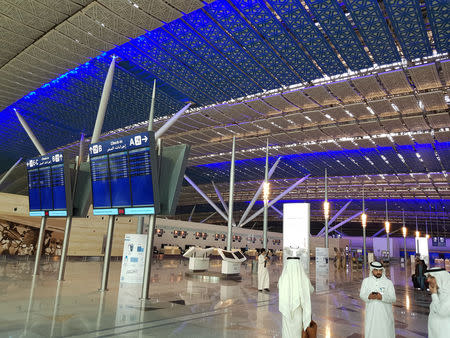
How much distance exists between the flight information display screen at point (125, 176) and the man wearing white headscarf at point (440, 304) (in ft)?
25.2

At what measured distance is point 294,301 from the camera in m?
4.74

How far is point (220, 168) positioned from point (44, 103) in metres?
21.8

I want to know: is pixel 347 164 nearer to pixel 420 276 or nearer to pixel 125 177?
pixel 420 276

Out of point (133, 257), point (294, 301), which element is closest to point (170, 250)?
point (133, 257)

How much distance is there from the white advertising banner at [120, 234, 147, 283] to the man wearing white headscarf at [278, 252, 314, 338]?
9383 mm

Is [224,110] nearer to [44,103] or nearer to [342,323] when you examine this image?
[44,103]

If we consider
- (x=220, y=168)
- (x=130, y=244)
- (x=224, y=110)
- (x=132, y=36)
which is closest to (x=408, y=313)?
(x=130, y=244)

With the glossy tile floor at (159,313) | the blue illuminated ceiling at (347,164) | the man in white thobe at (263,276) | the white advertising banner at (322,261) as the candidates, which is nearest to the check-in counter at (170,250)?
the blue illuminated ceiling at (347,164)

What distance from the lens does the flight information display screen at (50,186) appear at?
1388 centimetres

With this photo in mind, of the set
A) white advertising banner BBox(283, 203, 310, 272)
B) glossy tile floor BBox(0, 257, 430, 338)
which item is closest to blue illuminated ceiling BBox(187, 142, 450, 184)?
white advertising banner BBox(283, 203, 310, 272)

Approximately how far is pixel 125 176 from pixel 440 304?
937cm

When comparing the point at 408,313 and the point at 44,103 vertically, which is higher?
the point at 44,103

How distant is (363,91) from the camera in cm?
1814

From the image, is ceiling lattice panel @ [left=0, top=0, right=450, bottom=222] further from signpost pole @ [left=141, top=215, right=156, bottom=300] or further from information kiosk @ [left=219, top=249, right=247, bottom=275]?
information kiosk @ [left=219, top=249, right=247, bottom=275]
